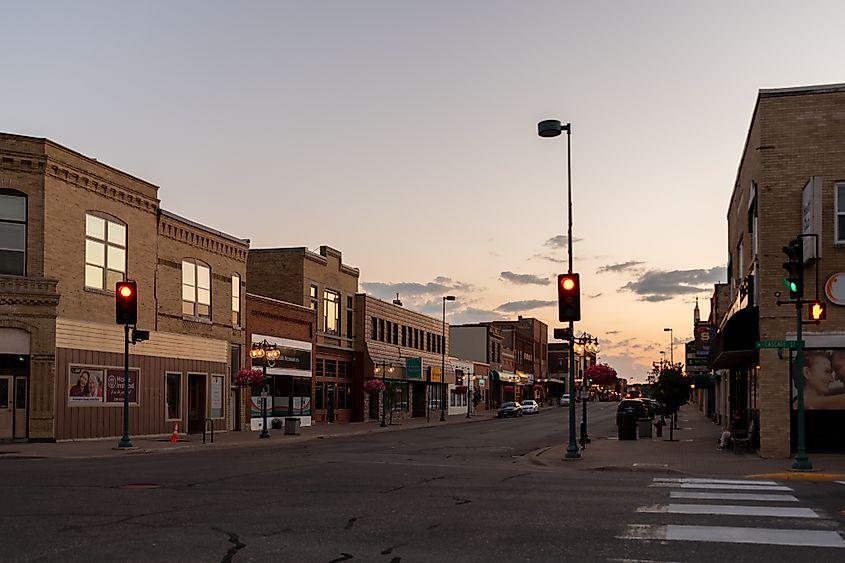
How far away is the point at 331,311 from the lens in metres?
59.4

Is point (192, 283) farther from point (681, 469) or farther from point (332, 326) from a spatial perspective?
point (681, 469)

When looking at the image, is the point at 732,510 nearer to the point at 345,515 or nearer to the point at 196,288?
the point at 345,515

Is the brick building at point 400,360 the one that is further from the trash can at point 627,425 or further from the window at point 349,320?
the trash can at point 627,425

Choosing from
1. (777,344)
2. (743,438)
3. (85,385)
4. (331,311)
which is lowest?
(743,438)

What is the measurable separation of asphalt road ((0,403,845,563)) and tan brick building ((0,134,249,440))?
31.8 ft

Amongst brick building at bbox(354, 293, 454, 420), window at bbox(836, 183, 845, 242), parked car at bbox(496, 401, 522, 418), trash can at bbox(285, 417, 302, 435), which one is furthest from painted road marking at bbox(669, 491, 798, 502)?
parked car at bbox(496, 401, 522, 418)

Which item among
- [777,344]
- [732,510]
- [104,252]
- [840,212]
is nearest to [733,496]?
[732,510]

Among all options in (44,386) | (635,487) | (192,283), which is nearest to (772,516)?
(635,487)

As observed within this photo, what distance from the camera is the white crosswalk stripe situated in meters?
11.4

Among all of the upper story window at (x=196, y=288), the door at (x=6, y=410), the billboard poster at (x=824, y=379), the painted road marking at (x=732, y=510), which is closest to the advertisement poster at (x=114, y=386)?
the door at (x=6, y=410)

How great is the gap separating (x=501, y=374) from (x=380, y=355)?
42285 millimetres

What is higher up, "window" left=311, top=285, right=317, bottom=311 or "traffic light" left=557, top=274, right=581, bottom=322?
"window" left=311, top=285, right=317, bottom=311

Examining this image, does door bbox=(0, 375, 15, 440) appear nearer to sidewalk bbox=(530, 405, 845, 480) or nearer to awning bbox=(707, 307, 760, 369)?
sidewalk bbox=(530, 405, 845, 480)

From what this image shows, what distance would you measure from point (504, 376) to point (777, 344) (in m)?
84.9
